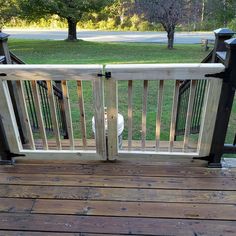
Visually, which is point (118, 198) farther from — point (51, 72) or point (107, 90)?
point (51, 72)

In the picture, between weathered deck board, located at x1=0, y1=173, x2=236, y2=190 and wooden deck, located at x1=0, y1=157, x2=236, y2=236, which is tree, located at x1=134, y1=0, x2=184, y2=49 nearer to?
wooden deck, located at x1=0, y1=157, x2=236, y2=236

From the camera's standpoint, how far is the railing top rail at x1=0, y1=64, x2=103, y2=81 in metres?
1.85

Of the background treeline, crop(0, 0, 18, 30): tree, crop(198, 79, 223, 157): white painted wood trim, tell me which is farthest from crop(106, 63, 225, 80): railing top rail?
crop(0, 0, 18, 30): tree

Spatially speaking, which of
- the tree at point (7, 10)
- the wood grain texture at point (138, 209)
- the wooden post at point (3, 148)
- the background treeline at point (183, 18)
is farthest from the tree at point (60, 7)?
the wood grain texture at point (138, 209)

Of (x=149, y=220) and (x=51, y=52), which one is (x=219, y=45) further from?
(x=51, y=52)

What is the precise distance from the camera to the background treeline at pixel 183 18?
1096 cm

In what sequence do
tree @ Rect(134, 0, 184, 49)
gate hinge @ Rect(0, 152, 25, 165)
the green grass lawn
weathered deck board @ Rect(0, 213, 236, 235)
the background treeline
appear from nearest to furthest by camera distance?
weathered deck board @ Rect(0, 213, 236, 235) < gate hinge @ Rect(0, 152, 25, 165) < the green grass lawn < tree @ Rect(134, 0, 184, 49) < the background treeline

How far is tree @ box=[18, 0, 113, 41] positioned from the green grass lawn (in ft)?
3.95

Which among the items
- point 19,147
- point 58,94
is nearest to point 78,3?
point 58,94

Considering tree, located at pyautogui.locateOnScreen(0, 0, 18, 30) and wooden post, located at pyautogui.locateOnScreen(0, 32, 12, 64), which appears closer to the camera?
wooden post, located at pyautogui.locateOnScreen(0, 32, 12, 64)

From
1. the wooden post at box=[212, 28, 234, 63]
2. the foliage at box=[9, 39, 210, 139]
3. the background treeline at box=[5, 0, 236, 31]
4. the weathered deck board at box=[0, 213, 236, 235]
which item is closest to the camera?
the weathered deck board at box=[0, 213, 236, 235]

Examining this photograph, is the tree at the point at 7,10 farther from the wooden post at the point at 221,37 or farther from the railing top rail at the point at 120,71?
the wooden post at the point at 221,37

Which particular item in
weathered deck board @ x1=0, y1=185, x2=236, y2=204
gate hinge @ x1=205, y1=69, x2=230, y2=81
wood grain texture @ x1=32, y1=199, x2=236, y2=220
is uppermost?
gate hinge @ x1=205, y1=69, x2=230, y2=81

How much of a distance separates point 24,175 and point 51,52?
8159mm
